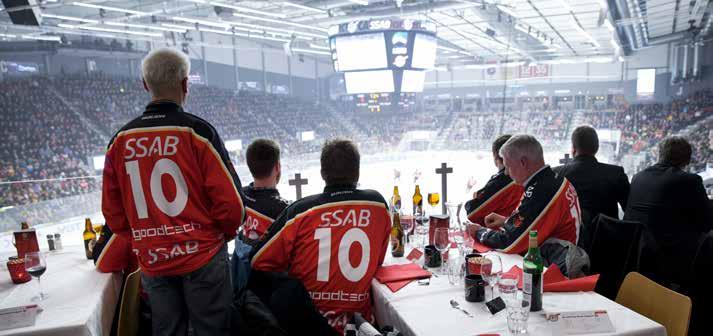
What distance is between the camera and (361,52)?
7051 millimetres

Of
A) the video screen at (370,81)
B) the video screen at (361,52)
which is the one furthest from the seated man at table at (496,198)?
the video screen at (370,81)

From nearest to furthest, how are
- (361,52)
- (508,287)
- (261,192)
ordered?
(508,287) < (261,192) < (361,52)

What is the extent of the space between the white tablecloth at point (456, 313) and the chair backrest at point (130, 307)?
962mm

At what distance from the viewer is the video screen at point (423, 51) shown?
700cm

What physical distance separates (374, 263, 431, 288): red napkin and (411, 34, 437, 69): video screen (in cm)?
570

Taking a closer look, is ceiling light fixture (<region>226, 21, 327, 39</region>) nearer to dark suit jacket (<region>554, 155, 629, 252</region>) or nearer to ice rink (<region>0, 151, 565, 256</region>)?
ice rink (<region>0, 151, 565, 256</region>)

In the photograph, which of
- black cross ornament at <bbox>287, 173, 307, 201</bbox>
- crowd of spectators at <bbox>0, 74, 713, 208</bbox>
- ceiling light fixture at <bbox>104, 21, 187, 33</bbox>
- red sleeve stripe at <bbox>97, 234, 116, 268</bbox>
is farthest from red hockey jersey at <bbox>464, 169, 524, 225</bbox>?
ceiling light fixture at <bbox>104, 21, 187, 33</bbox>

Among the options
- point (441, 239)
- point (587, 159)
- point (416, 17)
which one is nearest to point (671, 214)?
point (587, 159)

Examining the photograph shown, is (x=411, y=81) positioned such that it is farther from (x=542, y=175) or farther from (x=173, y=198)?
(x=173, y=198)

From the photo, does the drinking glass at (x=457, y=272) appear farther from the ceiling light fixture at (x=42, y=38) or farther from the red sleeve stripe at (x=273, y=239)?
the ceiling light fixture at (x=42, y=38)

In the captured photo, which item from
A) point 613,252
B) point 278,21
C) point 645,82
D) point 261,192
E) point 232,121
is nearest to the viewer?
point 261,192

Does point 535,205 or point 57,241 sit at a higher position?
point 535,205

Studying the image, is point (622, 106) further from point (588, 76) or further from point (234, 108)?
point (234, 108)

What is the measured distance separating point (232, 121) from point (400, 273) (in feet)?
30.3
